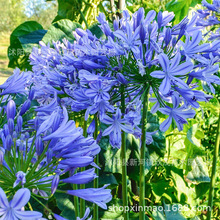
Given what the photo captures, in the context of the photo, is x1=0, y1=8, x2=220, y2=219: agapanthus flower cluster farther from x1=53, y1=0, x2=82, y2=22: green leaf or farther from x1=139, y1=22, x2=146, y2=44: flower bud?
x1=53, y1=0, x2=82, y2=22: green leaf

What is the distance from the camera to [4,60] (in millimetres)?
8773

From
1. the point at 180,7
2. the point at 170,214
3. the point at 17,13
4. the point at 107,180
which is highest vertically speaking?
the point at 17,13

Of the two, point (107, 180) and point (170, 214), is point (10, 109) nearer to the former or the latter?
point (107, 180)

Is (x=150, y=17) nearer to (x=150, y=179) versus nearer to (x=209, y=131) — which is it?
(x=150, y=179)

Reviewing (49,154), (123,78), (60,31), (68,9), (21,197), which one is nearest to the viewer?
(21,197)

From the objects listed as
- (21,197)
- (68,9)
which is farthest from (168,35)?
(68,9)

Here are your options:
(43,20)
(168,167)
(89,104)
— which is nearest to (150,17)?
(89,104)

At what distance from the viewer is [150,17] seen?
838 mm

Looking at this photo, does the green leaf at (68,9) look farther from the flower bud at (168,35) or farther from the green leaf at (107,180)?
the flower bud at (168,35)

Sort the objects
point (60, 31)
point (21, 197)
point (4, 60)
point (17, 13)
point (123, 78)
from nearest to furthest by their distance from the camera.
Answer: point (21, 197) < point (123, 78) < point (60, 31) < point (4, 60) < point (17, 13)

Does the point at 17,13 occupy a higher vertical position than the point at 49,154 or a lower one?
higher

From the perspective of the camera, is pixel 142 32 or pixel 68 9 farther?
pixel 68 9

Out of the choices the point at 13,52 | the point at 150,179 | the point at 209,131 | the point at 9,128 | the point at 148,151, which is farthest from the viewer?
the point at 209,131

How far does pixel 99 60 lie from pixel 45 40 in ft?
3.25
